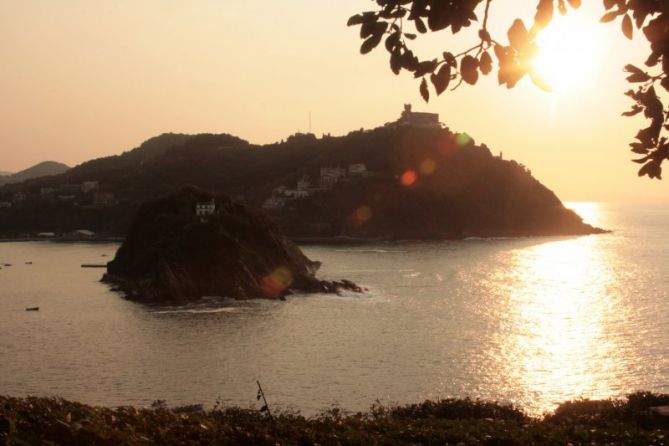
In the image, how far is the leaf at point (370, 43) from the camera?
210 inches

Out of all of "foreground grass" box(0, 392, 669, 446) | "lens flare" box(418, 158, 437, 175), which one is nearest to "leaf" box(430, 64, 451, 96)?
"foreground grass" box(0, 392, 669, 446)

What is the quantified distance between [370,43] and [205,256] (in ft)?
219

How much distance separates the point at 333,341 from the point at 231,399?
14241 mm

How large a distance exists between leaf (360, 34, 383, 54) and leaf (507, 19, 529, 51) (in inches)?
37.2

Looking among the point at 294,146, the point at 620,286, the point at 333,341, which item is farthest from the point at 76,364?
the point at 294,146

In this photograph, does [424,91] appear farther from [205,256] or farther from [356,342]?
[205,256]

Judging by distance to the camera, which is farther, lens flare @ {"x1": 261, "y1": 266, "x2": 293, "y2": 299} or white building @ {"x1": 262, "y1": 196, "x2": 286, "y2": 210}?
white building @ {"x1": 262, "y1": 196, "x2": 286, "y2": 210}

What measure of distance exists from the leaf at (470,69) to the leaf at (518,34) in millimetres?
423

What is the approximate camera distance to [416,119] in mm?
195750

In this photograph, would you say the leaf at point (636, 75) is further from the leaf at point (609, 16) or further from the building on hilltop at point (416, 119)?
the building on hilltop at point (416, 119)

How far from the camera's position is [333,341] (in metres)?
46.4

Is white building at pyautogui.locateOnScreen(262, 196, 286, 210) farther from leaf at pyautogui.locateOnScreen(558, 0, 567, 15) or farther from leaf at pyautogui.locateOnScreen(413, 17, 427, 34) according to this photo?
leaf at pyautogui.locateOnScreen(558, 0, 567, 15)

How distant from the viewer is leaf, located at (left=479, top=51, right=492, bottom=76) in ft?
17.6

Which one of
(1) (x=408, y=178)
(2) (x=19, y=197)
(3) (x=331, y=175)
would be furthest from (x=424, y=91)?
(2) (x=19, y=197)
